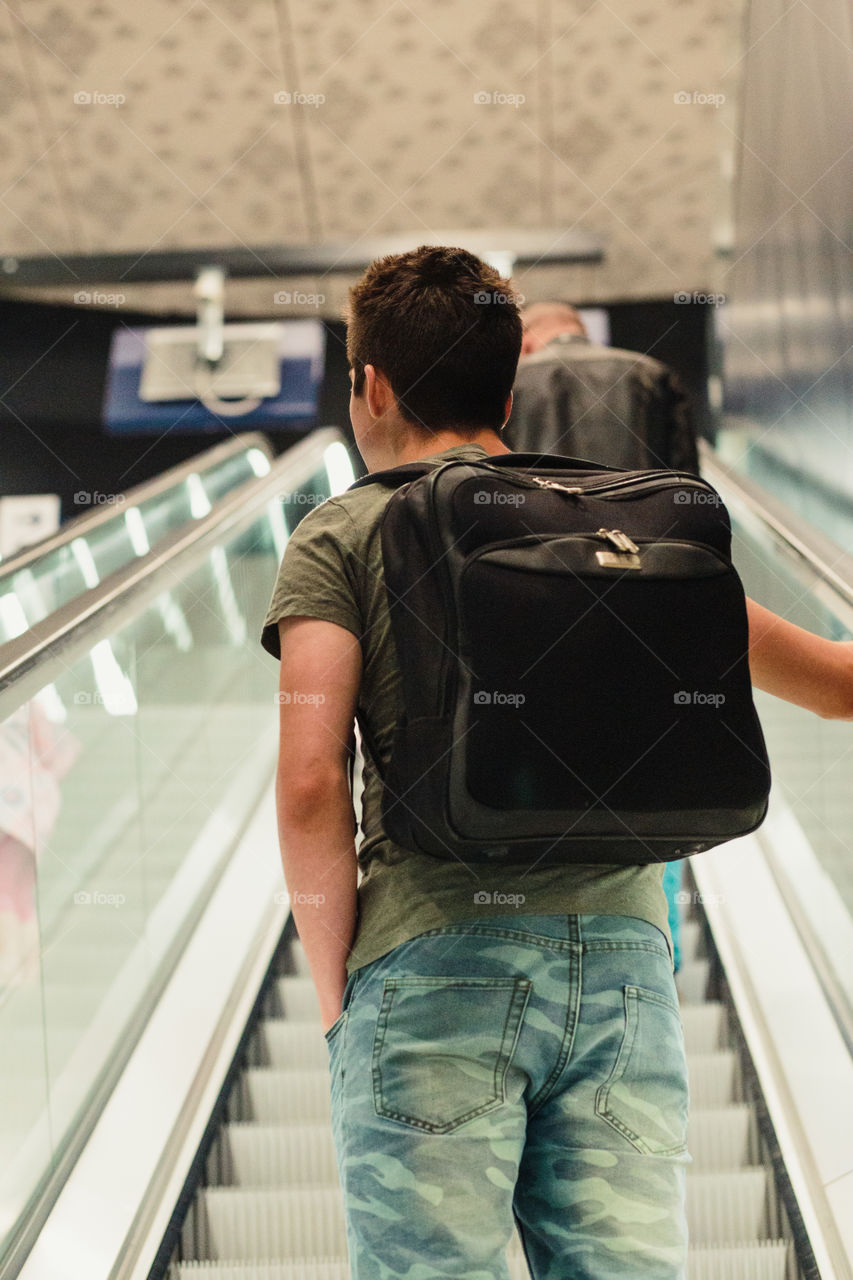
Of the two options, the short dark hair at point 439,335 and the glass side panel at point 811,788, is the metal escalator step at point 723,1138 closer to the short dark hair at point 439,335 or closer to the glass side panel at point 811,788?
the glass side panel at point 811,788

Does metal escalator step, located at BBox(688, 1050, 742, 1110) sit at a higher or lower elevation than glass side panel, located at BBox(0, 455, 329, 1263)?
lower

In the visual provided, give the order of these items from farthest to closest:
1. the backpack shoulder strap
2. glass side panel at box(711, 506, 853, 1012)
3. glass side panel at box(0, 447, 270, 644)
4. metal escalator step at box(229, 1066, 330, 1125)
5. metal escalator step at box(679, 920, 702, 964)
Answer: metal escalator step at box(679, 920, 702, 964), metal escalator step at box(229, 1066, 330, 1125), glass side panel at box(711, 506, 853, 1012), glass side panel at box(0, 447, 270, 644), the backpack shoulder strap

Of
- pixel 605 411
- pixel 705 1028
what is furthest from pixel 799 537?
pixel 705 1028

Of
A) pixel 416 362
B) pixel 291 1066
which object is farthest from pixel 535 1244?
pixel 291 1066

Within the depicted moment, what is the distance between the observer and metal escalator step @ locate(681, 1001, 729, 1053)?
10.9 feet

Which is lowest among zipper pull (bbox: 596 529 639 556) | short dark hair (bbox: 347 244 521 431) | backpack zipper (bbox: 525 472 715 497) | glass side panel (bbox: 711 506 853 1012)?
glass side panel (bbox: 711 506 853 1012)

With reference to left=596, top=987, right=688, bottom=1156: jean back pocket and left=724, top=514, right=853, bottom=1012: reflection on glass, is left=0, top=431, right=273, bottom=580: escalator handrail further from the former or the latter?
left=596, top=987, right=688, bottom=1156: jean back pocket

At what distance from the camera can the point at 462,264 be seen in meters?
1.43

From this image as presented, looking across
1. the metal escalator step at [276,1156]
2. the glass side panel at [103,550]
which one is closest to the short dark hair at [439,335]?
the glass side panel at [103,550]

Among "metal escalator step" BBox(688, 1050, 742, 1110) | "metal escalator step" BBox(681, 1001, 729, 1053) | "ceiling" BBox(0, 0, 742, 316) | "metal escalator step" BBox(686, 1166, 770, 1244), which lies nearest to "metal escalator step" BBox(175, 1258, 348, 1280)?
"metal escalator step" BBox(686, 1166, 770, 1244)

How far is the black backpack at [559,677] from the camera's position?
1.19m

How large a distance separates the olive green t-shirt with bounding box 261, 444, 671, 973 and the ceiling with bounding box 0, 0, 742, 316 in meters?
8.43

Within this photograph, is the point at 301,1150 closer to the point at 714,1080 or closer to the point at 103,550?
the point at 714,1080

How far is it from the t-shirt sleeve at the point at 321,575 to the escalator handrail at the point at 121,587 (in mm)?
979
